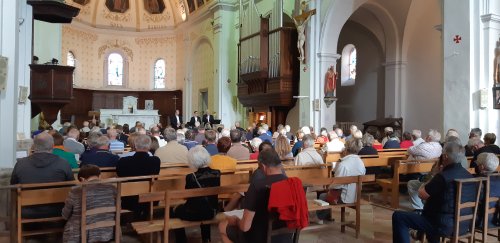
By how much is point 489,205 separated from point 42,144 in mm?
4715

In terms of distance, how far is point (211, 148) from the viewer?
22.1 ft

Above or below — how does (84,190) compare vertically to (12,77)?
below

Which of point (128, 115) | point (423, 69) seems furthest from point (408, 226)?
point (128, 115)

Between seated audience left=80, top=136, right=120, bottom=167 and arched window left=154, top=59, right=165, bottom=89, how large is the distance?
19841 millimetres

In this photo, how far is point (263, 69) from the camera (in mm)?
15656

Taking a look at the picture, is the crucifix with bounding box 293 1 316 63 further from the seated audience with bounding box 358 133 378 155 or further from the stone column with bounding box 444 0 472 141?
the seated audience with bounding box 358 133 378 155

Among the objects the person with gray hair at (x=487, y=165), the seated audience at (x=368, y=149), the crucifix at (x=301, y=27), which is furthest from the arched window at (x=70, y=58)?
the person with gray hair at (x=487, y=165)

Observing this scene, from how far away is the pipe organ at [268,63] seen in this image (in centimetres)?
1483

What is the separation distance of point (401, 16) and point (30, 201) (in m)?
13.6

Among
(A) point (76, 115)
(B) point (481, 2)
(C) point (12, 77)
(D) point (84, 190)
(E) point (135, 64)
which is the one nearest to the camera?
(D) point (84, 190)

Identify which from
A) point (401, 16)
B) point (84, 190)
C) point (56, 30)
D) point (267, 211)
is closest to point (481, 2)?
point (401, 16)

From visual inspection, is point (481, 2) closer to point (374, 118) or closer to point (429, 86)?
point (429, 86)

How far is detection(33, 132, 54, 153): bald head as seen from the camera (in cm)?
434

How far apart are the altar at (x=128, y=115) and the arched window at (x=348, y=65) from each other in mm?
8813
